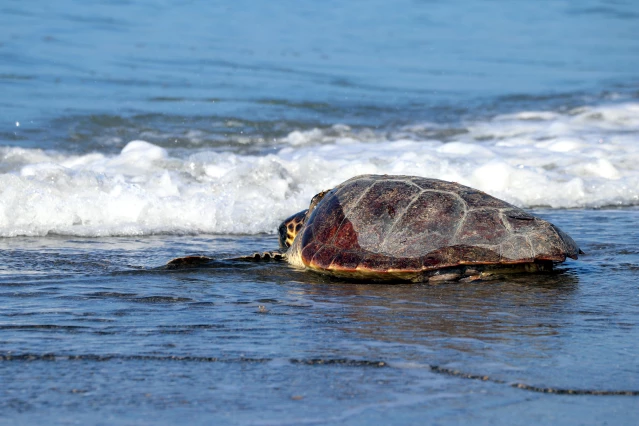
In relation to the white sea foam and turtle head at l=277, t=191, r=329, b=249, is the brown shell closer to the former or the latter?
turtle head at l=277, t=191, r=329, b=249

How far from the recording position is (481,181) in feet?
26.5

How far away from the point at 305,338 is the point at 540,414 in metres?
1.07

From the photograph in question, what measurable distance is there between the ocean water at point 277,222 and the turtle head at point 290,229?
0.27m

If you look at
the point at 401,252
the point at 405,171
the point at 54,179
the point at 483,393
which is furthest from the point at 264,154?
the point at 483,393

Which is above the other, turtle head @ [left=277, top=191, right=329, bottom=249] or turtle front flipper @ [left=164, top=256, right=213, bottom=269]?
turtle head @ [left=277, top=191, right=329, bottom=249]

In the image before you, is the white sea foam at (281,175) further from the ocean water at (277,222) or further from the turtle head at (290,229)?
the turtle head at (290,229)

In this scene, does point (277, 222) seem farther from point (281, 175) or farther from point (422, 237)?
point (422, 237)

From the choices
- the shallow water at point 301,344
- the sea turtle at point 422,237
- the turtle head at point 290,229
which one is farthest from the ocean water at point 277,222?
the turtle head at point 290,229

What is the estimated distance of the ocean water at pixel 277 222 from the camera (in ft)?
8.87

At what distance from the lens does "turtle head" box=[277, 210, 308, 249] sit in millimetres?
5391

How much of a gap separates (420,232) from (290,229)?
1.12m

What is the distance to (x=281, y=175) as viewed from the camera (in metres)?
7.66

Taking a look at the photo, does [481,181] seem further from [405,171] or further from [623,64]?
[623,64]

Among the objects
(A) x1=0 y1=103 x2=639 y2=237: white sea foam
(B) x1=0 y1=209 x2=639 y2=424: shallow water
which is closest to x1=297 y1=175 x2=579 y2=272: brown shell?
(B) x1=0 y1=209 x2=639 y2=424: shallow water
